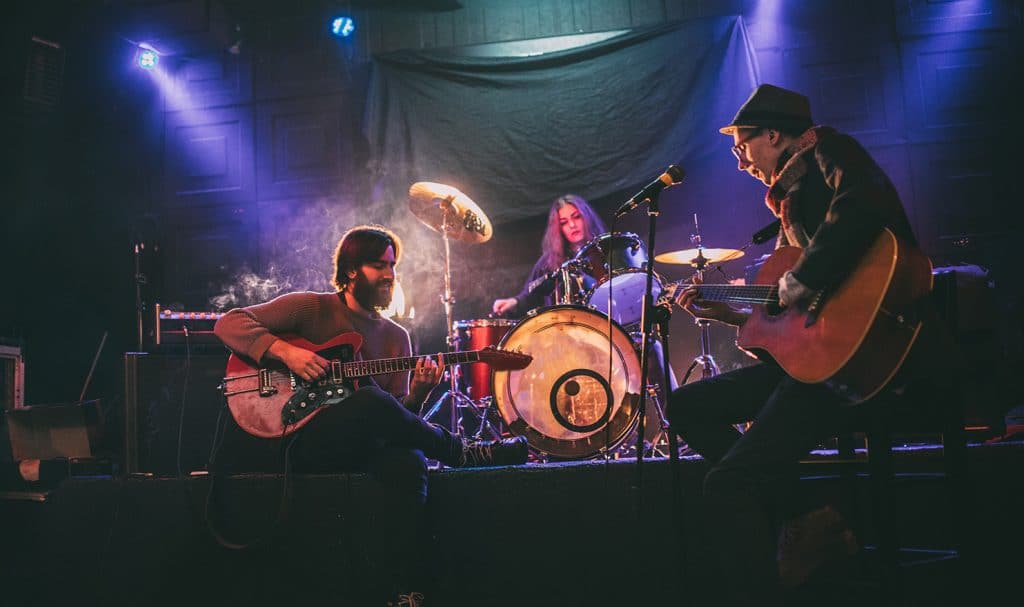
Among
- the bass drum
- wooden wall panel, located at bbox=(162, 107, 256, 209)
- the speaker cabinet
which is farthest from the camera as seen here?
wooden wall panel, located at bbox=(162, 107, 256, 209)

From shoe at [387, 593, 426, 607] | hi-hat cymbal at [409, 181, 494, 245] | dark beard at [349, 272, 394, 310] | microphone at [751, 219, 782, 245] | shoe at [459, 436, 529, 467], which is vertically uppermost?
hi-hat cymbal at [409, 181, 494, 245]

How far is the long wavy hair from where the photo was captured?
7.23 meters

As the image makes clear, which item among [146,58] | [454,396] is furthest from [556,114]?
[146,58]

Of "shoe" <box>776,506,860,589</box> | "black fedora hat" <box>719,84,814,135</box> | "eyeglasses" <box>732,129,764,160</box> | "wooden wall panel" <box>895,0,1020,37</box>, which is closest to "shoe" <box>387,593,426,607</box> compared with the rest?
"shoe" <box>776,506,860,589</box>

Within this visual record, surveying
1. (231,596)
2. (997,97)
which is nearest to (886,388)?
(231,596)

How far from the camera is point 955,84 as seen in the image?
7.45 meters

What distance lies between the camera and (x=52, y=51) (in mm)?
7773

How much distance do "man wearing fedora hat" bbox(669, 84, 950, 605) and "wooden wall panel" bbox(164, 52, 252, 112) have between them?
6.57 meters

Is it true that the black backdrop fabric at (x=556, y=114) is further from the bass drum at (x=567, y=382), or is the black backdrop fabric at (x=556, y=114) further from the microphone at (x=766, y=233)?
the microphone at (x=766, y=233)

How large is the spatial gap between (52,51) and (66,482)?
5.12 metres

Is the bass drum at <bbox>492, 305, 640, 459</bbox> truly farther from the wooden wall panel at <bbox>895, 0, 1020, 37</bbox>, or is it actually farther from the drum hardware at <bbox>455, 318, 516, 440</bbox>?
the wooden wall panel at <bbox>895, 0, 1020, 37</bbox>

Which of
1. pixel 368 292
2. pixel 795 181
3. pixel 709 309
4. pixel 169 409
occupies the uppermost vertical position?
pixel 795 181

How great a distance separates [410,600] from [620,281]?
118 inches

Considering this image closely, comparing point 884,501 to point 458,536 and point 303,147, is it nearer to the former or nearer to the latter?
point 458,536
